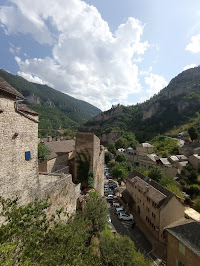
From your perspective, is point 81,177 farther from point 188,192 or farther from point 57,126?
point 57,126

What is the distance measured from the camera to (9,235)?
422 centimetres

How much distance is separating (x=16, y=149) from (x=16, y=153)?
0.61ft

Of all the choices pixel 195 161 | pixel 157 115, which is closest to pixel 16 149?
pixel 195 161

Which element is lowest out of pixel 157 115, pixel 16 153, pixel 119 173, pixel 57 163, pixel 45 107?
pixel 119 173

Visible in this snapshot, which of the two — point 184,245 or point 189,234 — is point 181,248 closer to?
point 184,245

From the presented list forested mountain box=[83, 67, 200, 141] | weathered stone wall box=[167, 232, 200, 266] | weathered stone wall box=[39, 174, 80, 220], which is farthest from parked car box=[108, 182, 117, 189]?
forested mountain box=[83, 67, 200, 141]

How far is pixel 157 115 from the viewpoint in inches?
4060

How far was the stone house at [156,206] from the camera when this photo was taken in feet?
66.4

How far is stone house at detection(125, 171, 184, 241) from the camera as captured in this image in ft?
66.4

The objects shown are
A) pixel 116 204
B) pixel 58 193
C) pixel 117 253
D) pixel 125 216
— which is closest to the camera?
pixel 58 193

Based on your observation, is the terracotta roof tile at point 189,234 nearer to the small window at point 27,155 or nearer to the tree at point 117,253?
the tree at point 117,253

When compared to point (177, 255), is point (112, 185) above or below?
below

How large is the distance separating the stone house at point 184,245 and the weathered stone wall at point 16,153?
578 inches

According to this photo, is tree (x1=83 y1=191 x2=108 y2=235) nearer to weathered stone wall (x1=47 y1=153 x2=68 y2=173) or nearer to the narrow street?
the narrow street
